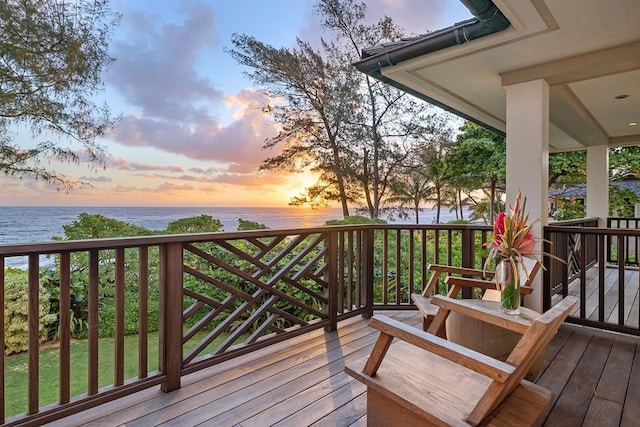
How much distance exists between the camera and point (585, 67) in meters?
3.07

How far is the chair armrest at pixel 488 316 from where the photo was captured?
63.1 inches

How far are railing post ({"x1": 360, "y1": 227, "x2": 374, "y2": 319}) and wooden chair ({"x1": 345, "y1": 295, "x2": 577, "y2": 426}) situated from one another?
1811mm

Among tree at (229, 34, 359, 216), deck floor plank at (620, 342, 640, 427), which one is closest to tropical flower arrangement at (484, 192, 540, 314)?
deck floor plank at (620, 342, 640, 427)

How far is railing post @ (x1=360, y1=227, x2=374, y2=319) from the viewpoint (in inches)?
140

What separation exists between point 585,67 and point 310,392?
3559 mm

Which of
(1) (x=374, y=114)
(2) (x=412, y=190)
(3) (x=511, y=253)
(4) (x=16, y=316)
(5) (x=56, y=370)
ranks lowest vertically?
(5) (x=56, y=370)

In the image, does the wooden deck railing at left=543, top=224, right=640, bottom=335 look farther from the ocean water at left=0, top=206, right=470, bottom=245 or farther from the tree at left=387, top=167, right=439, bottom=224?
the tree at left=387, top=167, right=439, bottom=224

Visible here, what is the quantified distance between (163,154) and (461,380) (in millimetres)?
12385

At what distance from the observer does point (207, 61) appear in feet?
33.4

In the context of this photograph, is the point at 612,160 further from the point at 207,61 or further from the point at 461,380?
the point at 207,61

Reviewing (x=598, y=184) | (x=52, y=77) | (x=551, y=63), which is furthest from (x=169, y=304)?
(x=598, y=184)

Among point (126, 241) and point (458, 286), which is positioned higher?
point (126, 241)

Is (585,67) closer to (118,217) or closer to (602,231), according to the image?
(602,231)

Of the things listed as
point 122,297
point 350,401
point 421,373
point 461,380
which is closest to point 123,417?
point 122,297
